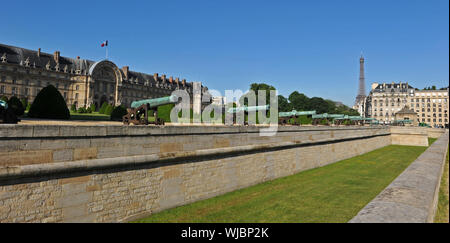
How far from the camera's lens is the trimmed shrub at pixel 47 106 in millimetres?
13289

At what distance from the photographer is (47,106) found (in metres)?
13.3

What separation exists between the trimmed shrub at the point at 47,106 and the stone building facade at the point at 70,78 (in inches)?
2066

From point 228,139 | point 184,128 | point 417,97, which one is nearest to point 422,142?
point 228,139

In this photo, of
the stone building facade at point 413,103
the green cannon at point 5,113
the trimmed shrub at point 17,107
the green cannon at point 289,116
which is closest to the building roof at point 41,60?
the trimmed shrub at point 17,107

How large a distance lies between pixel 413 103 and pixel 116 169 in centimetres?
11794

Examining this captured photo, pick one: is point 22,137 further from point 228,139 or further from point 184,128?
point 228,139

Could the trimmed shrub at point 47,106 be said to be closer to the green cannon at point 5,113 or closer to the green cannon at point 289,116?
the green cannon at point 5,113

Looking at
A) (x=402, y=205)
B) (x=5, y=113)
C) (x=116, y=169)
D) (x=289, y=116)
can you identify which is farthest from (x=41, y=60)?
(x=402, y=205)

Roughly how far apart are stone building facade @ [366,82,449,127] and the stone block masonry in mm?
104819

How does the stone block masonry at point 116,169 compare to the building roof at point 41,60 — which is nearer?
the stone block masonry at point 116,169

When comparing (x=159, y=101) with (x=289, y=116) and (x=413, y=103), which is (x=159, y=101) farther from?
(x=413, y=103)

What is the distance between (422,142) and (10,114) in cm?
4250

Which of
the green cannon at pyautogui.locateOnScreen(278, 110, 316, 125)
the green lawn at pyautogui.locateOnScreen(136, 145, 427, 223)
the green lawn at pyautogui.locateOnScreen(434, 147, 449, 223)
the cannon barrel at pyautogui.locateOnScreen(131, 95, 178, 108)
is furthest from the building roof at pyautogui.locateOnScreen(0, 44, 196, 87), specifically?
the green lawn at pyautogui.locateOnScreen(434, 147, 449, 223)

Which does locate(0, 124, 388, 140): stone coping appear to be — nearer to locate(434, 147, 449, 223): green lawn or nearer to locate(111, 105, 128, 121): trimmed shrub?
locate(434, 147, 449, 223): green lawn
